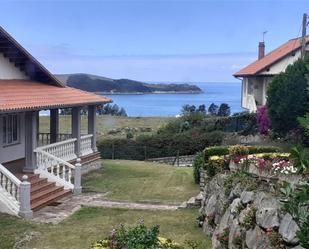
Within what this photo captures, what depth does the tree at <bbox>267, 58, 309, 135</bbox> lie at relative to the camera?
24219mm

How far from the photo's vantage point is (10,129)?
17969 millimetres

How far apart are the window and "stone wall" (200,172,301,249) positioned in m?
8.18

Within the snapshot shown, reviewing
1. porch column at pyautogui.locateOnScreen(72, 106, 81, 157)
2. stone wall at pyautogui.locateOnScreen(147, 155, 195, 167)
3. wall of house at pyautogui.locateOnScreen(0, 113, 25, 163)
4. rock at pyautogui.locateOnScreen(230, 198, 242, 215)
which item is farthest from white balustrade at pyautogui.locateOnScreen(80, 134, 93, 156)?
rock at pyautogui.locateOnScreen(230, 198, 242, 215)

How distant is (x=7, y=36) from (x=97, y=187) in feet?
19.8

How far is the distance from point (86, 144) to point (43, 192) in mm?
6761

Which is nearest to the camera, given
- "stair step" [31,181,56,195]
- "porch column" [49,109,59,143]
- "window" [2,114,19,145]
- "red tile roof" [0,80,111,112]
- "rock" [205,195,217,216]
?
"rock" [205,195,217,216]

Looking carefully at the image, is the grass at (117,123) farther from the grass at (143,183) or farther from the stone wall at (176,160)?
the grass at (143,183)

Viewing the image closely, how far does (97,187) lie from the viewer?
61.4 feet

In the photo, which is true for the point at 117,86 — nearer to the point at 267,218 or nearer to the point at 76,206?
the point at 76,206

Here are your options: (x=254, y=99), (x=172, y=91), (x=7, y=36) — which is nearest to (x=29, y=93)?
(x=7, y=36)

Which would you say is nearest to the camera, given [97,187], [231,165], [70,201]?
[231,165]

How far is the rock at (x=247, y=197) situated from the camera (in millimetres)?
9727

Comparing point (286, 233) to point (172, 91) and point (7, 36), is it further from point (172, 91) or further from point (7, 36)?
point (172, 91)

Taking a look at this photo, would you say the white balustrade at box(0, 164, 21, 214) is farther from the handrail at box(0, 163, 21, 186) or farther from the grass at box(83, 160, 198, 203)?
the grass at box(83, 160, 198, 203)
